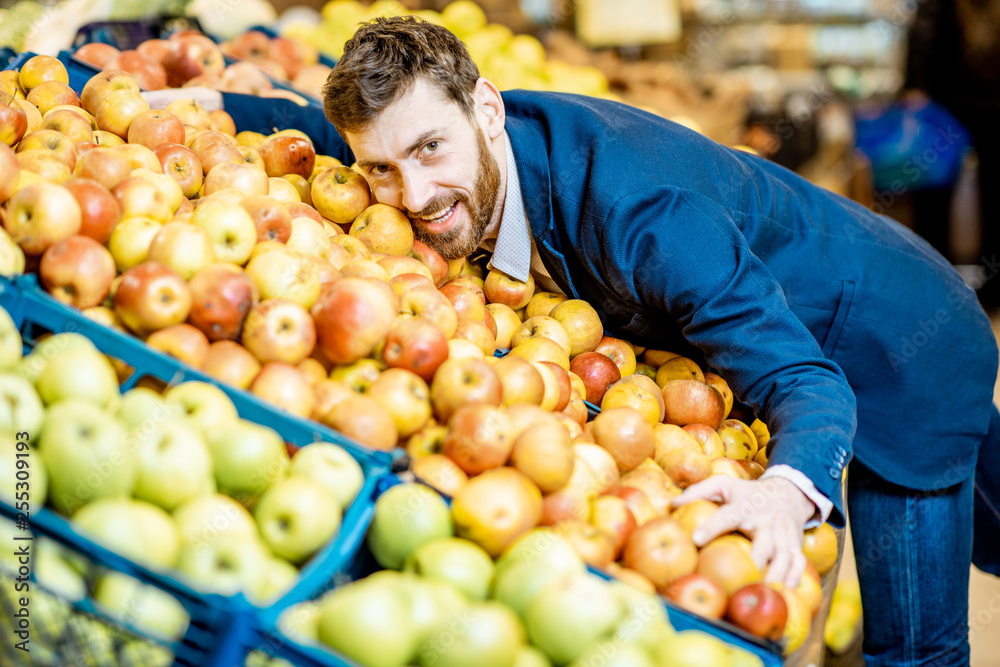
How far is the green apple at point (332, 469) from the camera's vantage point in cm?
109

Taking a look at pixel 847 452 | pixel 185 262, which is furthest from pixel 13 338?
pixel 847 452

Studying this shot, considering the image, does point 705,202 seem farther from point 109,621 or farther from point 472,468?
point 109,621

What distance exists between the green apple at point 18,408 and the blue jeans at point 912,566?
183 centimetres

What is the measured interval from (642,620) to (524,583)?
0.54 feet

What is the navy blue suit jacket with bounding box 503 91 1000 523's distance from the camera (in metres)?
1.51

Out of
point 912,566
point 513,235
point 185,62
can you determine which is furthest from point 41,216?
point 912,566

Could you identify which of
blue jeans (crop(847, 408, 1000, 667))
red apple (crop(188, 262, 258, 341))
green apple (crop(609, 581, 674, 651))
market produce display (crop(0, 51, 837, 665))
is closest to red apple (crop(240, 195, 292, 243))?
market produce display (crop(0, 51, 837, 665))

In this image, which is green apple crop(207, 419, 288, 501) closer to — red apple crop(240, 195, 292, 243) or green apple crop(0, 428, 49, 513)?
green apple crop(0, 428, 49, 513)

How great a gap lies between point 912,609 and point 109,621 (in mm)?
1922

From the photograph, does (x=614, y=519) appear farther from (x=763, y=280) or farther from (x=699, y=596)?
(x=763, y=280)

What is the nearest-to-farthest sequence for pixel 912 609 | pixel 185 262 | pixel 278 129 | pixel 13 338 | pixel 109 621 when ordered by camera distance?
pixel 109 621 → pixel 13 338 → pixel 185 262 → pixel 912 609 → pixel 278 129

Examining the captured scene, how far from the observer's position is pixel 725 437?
167 centimetres

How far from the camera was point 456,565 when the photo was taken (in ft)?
3.47

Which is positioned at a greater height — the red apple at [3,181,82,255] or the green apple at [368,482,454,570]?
the red apple at [3,181,82,255]
